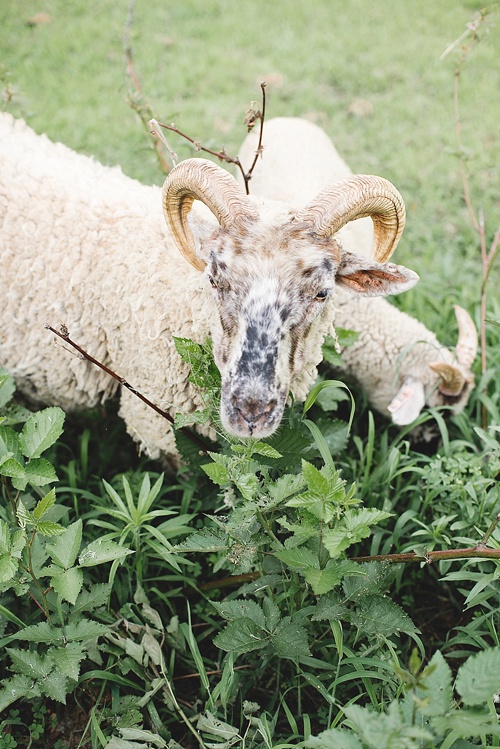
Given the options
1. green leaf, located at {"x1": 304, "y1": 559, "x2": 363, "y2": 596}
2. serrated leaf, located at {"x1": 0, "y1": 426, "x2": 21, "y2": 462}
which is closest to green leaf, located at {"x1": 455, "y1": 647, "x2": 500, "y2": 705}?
green leaf, located at {"x1": 304, "y1": 559, "x2": 363, "y2": 596}

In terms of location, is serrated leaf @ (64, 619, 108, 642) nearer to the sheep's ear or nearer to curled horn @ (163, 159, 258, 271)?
curled horn @ (163, 159, 258, 271)

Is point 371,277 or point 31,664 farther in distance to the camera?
point 371,277

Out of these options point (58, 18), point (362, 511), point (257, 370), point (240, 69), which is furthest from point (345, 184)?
point (58, 18)

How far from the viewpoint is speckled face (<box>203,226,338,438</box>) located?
218 centimetres

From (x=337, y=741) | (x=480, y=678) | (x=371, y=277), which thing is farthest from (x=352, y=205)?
(x=337, y=741)

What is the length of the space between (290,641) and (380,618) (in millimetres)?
313

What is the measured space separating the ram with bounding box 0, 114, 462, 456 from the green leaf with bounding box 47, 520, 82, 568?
2.14 ft

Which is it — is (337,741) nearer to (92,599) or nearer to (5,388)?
(92,599)

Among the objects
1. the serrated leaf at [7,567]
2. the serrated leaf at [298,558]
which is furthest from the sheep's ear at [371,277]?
the serrated leaf at [7,567]

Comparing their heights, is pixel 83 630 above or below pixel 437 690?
below

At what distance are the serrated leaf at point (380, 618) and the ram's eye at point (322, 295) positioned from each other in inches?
44.5

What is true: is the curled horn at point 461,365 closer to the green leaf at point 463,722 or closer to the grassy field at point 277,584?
the grassy field at point 277,584

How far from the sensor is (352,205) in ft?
7.70

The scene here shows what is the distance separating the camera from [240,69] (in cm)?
622
